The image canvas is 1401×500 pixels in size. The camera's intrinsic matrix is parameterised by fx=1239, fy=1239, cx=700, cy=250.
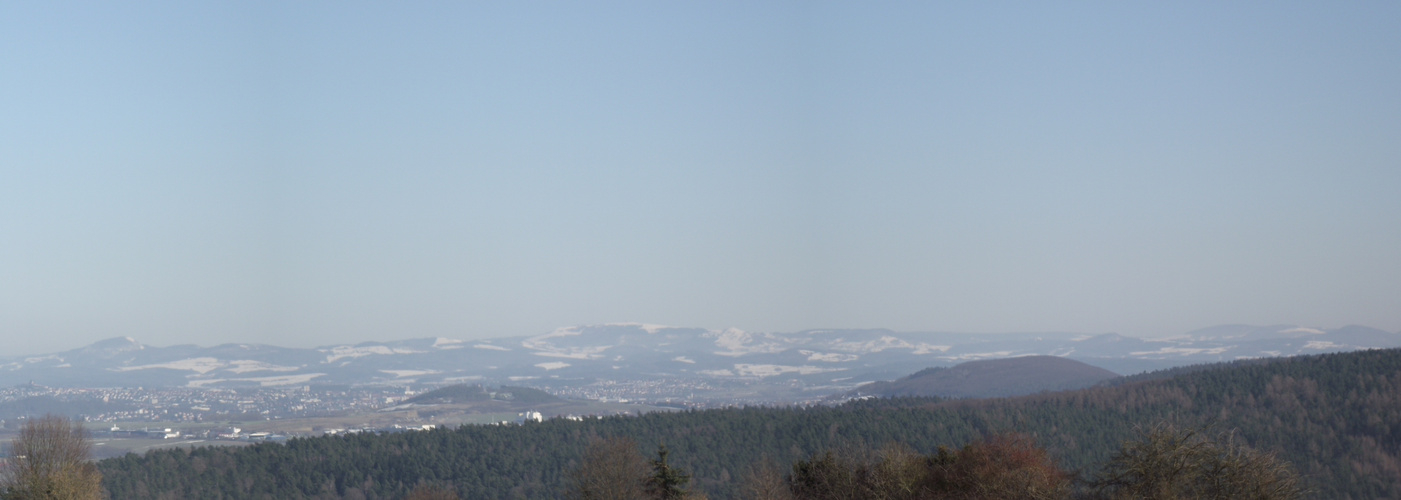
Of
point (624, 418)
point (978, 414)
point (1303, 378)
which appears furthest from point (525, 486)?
point (1303, 378)

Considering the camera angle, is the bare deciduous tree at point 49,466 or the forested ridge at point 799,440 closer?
the bare deciduous tree at point 49,466

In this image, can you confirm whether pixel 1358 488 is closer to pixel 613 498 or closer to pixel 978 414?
pixel 978 414

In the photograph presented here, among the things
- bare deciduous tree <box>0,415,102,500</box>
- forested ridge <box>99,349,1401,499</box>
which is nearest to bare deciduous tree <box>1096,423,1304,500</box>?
bare deciduous tree <box>0,415,102,500</box>

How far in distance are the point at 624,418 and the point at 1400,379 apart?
4447 inches

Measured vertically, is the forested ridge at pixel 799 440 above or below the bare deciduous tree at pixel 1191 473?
below

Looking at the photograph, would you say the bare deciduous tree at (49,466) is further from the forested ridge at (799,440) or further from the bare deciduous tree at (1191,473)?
the forested ridge at (799,440)

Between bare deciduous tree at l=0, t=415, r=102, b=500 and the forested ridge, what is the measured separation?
228 ft

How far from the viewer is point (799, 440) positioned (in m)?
173

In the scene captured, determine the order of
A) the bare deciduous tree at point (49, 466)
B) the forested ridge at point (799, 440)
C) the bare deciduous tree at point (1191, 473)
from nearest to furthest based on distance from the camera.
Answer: the bare deciduous tree at point (1191, 473), the bare deciduous tree at point (49, 466), the forested ridge at point (799, 440)

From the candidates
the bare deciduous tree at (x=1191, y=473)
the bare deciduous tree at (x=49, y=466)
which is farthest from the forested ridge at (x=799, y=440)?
the bare deciduous tree at (x=1191, y=473)

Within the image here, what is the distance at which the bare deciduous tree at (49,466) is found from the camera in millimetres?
61812

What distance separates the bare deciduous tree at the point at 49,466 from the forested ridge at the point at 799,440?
69.5 metres

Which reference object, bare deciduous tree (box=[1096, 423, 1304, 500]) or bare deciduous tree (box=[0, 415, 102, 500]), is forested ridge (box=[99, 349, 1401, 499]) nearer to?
bare deciduous tree (box=[0, 415, 102, 500])

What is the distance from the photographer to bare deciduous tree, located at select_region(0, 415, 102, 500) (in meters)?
61.8
